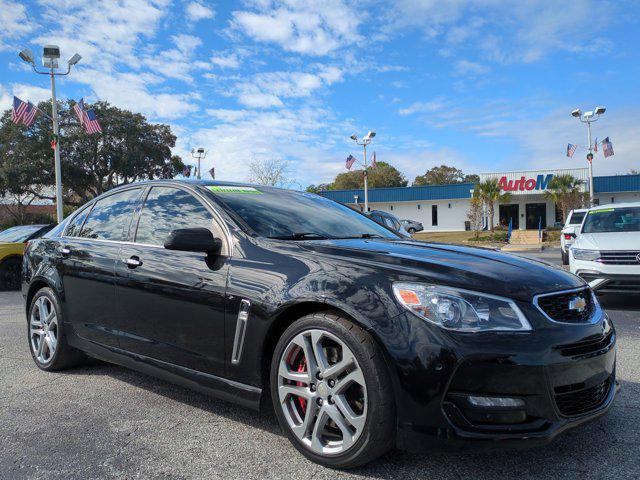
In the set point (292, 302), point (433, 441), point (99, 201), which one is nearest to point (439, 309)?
point (433, 441)

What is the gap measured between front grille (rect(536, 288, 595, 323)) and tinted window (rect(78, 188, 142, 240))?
3043 mm

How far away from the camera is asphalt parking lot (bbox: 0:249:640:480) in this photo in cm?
262

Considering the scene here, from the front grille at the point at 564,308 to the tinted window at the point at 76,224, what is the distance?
3.87m

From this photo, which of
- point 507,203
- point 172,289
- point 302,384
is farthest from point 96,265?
point 507,203

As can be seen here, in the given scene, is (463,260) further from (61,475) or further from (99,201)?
(99,201)

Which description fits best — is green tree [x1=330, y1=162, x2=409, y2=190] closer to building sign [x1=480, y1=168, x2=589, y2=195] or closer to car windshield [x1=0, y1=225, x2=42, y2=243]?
building sign [x1=480, y1=168, x2=589, y2=195]

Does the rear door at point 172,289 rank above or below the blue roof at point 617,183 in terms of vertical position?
below

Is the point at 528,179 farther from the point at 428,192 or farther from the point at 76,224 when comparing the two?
the point at 76,224

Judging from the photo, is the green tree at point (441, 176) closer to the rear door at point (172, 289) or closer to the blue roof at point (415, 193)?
the blue roof at point (415, 193)

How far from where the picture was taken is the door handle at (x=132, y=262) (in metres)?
3.61

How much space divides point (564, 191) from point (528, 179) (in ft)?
13.4

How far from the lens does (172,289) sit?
3.31 meters

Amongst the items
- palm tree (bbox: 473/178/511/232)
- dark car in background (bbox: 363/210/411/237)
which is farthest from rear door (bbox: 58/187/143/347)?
palm tree (bbox: 473/178/511/232)

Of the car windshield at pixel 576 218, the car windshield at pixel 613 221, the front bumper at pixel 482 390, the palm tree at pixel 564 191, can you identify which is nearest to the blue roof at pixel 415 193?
the palm tree at pixel 564 191
